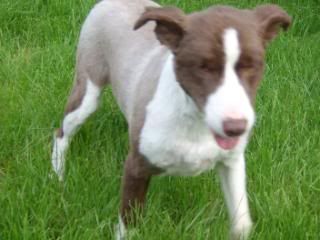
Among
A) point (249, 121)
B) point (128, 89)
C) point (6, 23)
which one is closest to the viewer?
point (249, 121)

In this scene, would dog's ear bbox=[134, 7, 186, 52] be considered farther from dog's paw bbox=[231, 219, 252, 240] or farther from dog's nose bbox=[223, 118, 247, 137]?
dog's paw bbox=[231, 219, 252, 240]

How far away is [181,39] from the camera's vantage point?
3000mm

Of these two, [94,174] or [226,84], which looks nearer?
[226,84]

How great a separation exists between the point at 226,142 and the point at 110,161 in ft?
3.96

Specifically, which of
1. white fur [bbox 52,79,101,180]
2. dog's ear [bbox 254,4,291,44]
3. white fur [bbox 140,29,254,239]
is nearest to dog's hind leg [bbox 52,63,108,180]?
white fur [bbox 52,79,101,180]

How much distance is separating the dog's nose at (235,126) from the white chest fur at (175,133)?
1.35 ft

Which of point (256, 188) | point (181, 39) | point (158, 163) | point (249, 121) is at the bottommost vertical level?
point (256, 188)

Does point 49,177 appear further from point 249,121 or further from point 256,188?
point 249,121

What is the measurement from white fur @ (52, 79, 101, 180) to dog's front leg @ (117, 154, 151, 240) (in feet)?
2.50

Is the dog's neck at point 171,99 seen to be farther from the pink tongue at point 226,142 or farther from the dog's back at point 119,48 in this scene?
the dog's back at point 119,48

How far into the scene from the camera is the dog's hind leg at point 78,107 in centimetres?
420

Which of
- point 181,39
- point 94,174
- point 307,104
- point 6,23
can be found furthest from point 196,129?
point 6,23

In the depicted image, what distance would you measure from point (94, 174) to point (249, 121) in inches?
54.8

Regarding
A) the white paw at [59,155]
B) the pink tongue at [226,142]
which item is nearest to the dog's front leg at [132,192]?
the pink tongue at [226,142]
